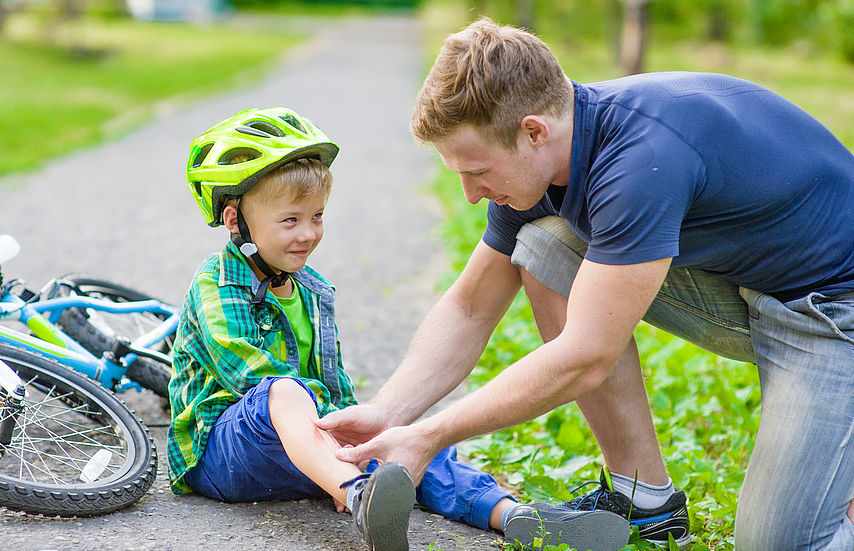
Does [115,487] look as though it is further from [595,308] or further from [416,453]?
[595,308]

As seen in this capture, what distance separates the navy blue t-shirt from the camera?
2434mm

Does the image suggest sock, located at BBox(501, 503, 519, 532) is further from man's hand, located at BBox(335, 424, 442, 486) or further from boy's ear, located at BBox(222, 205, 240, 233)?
boy's ear, located at BBox(222, 205, 240, 233)

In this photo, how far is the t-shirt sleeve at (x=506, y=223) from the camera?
3.10 metres

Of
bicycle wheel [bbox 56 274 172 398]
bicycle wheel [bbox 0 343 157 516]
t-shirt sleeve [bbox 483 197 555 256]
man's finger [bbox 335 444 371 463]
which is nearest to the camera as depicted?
man's finger [bbox 335 444 371 463]

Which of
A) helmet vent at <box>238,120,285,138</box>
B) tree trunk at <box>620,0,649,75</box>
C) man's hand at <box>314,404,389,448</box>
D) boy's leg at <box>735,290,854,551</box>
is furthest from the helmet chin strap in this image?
tree trunk at <box>620,0,649,75</box>

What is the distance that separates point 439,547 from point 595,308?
899mm

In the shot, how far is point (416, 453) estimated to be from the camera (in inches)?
103

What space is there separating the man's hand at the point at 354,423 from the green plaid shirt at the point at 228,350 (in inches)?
6.4

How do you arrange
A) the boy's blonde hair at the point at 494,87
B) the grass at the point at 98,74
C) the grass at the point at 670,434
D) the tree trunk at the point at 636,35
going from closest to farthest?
the boy's blonde hair at the point at 494,87
the grass at the point at 670,434
the grass at the point at 98,74
the tree trunk at the point at 636,35

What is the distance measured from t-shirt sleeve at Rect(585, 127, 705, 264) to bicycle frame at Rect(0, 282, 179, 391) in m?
1.90

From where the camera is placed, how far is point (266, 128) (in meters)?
3.12

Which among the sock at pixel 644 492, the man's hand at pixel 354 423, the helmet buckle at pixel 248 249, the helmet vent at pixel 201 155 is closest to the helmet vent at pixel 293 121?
the helmet vent at pixel 201 155

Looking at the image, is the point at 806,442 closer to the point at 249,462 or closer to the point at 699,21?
the point at 249,462

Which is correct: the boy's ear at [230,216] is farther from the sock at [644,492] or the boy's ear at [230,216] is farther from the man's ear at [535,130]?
the sock at [644,492]
